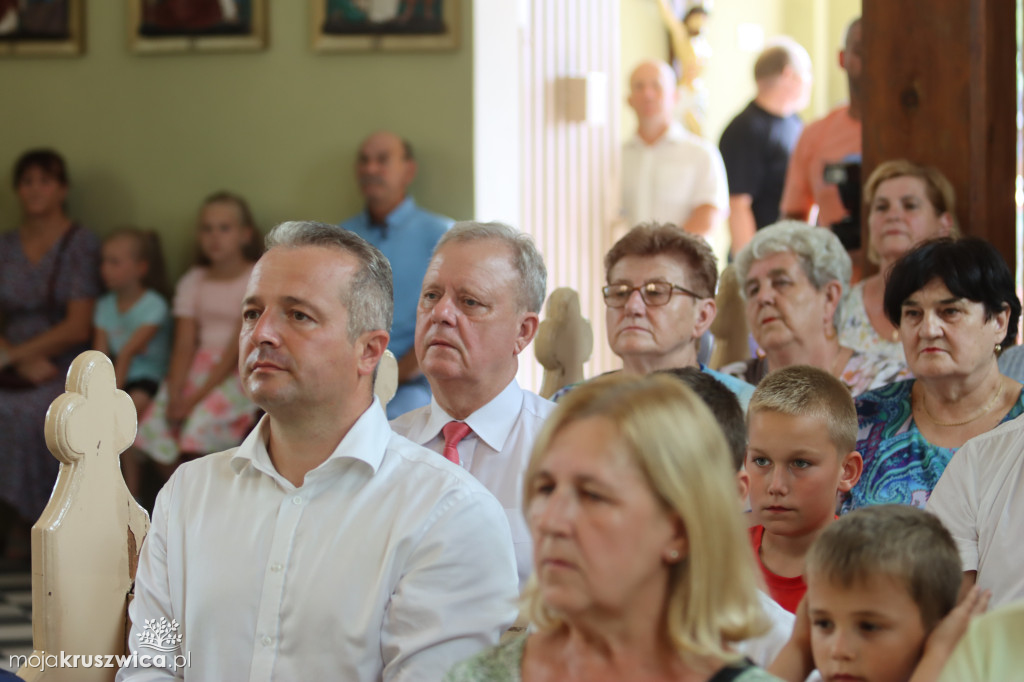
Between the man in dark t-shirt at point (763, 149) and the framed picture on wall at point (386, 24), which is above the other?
the framed picture on wall at point (386, 24)

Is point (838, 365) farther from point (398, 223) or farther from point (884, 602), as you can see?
point (398, 223)

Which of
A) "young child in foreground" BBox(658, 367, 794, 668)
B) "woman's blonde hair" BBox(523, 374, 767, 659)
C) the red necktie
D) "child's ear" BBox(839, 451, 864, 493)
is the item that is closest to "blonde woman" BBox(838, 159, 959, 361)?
"child's ear" BBox(839, 451, 864, 493)

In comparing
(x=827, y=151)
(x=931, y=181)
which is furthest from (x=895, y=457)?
(x=827, y=151)

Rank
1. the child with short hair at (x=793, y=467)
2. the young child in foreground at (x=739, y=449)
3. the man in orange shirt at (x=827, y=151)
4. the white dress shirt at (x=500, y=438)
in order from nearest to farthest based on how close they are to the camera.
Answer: the young child in foreground at (x=739, y=449)
the child with short hair at (x=793, y=467)
the white dress shirt at (x=500, y=438)
the man in orange shirt at (x=827, y=151)

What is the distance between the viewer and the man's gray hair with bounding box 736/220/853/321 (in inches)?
131

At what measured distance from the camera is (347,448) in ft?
6.39

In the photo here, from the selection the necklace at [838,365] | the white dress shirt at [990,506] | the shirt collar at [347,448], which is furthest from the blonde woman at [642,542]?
the necklace at [838,365]

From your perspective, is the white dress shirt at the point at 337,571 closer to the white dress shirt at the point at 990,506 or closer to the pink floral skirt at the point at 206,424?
the white dress shirt at the point at 990,506

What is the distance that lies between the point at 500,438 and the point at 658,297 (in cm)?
67

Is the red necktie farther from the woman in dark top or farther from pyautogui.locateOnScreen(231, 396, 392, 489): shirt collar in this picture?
the woman in dark top

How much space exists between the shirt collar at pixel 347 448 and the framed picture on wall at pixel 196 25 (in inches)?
149

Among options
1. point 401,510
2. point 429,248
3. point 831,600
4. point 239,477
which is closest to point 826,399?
point 831,600

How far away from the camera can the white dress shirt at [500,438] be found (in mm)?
2473

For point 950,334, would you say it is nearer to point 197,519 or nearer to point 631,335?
point 631,335
